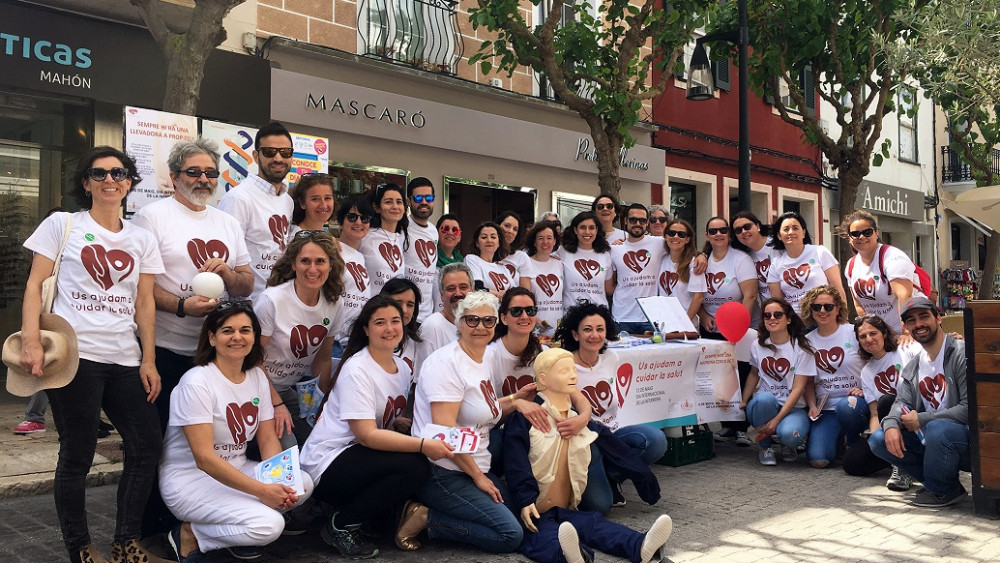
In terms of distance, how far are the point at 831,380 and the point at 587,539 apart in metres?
3.23

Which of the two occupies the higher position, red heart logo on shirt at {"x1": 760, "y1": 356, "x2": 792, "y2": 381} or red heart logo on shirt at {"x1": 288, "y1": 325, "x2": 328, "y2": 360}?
red heart logo on shirt at {"x1": 288, "y1": 325, "x2": 328, "y2": 360}

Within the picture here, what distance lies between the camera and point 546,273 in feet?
24.0

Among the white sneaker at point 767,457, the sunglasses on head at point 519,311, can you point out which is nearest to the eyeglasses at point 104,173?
the sunglasses on head at point 519,311

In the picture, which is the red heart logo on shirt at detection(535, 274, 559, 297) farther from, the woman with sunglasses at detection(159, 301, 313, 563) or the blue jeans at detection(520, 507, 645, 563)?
the woman with sunglasses at detection(159, 301, 313, 563)

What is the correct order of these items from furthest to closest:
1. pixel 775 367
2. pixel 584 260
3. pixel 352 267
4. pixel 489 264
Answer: pixel 584 260, pixel 775 367, pixel 489 264, pixel 352 267

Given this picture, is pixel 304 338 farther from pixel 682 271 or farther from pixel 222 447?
pixel 682 271

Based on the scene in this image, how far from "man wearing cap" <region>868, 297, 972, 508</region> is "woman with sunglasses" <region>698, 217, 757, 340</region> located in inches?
70.2

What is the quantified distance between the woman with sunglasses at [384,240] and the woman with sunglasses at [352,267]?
64 millimetres

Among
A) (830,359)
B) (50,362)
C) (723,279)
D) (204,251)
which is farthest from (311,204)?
(830,359)

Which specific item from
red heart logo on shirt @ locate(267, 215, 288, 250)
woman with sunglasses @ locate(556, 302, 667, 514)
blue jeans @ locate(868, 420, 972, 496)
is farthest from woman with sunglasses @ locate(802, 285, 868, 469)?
red heart logo on shirt @ locate(267, 215, 288, 250)

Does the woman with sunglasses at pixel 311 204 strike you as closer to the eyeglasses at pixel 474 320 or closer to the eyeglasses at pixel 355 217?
the eyeglasses at pixel 355 217

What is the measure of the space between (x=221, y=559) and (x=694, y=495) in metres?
3.07

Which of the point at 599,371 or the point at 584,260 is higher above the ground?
the point at 584,260

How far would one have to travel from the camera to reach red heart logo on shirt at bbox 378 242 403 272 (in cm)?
619
